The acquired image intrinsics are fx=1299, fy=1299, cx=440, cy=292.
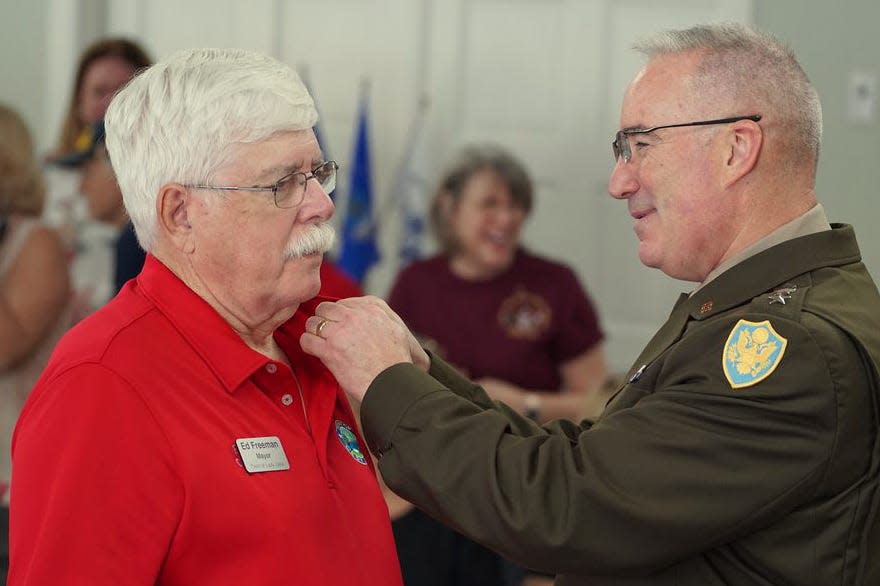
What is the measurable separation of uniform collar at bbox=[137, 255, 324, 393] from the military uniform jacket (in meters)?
0.23

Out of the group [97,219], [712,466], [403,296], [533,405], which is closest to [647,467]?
[712,466]

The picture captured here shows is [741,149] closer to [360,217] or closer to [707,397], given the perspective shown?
[707,397]

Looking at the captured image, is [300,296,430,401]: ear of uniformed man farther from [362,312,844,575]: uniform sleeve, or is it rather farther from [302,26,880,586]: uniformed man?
[362,312,844,575]: uniform sleeve

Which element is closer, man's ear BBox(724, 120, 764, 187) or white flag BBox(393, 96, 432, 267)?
man's ear BBox(724, 120, 764, 187)

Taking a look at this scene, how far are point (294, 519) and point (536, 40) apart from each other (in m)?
3.95

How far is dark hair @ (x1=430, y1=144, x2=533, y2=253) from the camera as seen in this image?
4.57m

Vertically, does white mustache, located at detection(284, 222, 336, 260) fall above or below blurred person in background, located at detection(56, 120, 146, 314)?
above

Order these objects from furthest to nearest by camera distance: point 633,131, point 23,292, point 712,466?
point 23,292, point 633,131, point 712,466

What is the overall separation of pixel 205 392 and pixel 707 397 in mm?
695

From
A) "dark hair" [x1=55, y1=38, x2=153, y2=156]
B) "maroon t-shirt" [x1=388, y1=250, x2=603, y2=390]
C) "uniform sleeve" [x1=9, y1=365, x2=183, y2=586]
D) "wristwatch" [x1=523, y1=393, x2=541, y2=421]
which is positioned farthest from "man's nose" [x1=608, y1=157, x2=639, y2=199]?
"dark hair" [x1=55, y1=38, x2=153, y2=156]

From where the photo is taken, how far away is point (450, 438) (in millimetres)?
1849

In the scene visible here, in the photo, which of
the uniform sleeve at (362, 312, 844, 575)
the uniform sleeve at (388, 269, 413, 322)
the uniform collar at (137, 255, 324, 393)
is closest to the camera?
the uniform sleeve at (362, 312, 844, 575)

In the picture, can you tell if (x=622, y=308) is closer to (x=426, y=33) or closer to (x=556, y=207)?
(x=556, y=207)

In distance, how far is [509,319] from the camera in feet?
14.6
